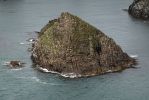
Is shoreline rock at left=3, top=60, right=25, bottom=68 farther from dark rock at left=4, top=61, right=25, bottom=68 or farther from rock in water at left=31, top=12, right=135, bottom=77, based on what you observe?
rock in water at left=31, top=12, right=135, bottom=77

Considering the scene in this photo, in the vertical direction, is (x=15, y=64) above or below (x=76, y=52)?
below

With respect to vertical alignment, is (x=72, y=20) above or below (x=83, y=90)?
above

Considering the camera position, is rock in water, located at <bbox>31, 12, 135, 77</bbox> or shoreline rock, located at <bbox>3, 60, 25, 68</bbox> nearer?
rock in water, located at <bbox>31, 12, 135, 77</bbox>

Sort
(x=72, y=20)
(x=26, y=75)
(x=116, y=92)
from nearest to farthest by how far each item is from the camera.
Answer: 1. (x=116, y=92)
2. (x=26, y=75)
3. (x=72, y=20)

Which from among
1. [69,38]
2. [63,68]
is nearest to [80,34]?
[69,38]

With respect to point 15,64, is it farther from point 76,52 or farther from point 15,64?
point 76,52

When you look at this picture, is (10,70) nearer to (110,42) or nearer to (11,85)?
(11,85)

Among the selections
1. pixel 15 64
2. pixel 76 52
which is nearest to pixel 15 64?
pixel 15 64

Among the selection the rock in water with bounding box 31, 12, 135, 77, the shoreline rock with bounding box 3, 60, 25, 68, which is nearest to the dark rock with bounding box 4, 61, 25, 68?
the shoreline rock with bounding box 3, 60, 25, 68
